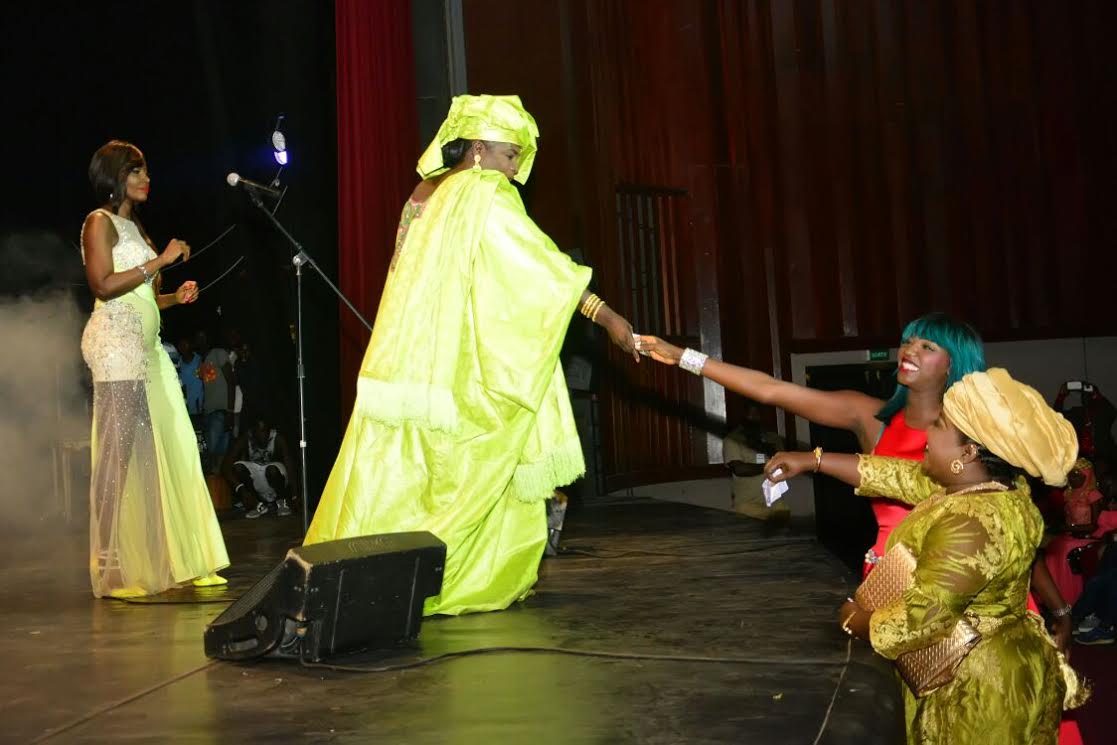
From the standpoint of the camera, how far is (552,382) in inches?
160

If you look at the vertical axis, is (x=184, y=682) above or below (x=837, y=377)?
below

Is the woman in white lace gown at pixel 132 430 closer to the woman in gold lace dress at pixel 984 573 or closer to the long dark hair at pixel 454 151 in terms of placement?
the long dark hair at pixel 454 151

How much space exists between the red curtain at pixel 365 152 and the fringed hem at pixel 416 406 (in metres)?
3.76

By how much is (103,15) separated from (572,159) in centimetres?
322

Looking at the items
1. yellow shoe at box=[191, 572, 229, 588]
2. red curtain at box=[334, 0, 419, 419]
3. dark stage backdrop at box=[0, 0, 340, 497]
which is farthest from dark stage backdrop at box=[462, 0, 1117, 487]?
yellow shoe at box=[191, 572, 229, 588]

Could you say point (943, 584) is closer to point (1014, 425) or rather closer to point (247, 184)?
point (1014, 425)

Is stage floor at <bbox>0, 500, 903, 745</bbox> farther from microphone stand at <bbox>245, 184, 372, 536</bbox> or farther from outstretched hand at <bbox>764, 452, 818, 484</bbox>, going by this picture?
microphone stand at <bbox>245, 184, 372, 536</bbox>

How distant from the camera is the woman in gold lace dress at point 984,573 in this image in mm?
2203

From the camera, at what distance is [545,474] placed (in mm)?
3936

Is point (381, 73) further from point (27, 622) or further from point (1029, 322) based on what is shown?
point (1029, 322)

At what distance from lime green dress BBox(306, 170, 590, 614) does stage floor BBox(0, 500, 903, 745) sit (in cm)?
37

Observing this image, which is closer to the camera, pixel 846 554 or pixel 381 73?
pixel 846 554

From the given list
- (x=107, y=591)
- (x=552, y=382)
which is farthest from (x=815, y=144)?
(x=107, y=591)

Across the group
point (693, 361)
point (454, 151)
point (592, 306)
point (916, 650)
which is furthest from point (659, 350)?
point (916, 650)
